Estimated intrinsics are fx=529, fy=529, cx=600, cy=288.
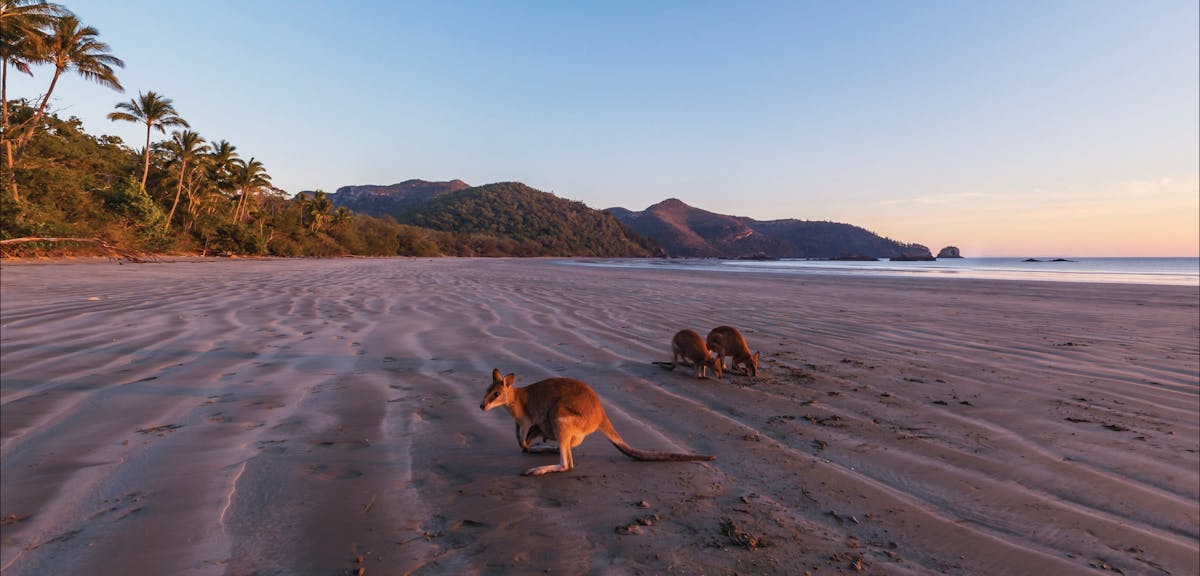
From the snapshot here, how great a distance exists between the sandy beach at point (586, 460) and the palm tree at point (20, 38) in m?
32.1

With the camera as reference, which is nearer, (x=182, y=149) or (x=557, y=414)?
(x=557, y=414)

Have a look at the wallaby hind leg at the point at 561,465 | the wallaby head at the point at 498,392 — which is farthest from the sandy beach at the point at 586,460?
the wallaby head at the point at 498,392

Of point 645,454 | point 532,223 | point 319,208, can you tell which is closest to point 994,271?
point 645,454

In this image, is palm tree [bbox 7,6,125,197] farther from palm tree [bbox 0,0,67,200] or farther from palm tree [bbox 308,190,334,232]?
palm tree [bbox 308,190,334,232]

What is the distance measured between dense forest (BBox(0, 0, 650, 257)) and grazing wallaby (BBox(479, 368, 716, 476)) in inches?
114

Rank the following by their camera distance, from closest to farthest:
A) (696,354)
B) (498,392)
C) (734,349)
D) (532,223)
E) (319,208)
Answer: (498,392), (696,354), (734,349), (319,208), (532,223)

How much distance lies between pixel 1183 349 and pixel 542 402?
10.1 m

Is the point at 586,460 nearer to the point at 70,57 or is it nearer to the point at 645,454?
the point at 645,454

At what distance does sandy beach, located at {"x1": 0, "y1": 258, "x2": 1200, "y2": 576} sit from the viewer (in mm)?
2387

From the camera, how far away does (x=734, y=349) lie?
5.95 meters

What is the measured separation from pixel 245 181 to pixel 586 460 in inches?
2679

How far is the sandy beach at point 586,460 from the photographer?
7.83 feet

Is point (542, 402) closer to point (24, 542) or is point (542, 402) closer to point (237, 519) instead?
point (237, 519)

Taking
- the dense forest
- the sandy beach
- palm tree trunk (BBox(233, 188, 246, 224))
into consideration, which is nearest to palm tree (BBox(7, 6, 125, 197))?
the dense forest
